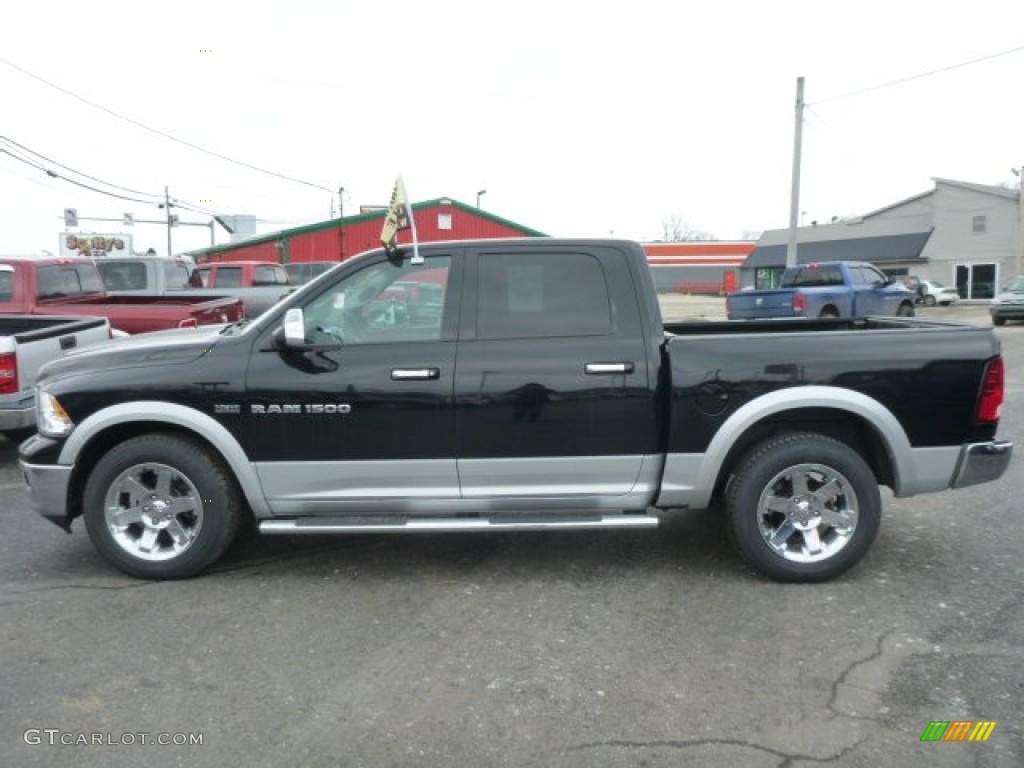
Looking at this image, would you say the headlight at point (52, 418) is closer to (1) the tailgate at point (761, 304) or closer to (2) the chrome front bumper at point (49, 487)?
(2) the chrome front bumper at point (49, 487)

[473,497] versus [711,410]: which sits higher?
[711,410]

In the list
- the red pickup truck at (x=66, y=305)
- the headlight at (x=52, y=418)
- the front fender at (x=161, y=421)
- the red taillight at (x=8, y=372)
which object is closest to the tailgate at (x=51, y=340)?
the red taillight at (x=8, y=372)

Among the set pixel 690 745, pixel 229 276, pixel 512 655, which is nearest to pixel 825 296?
pixel 229 276

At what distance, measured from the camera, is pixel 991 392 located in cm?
445

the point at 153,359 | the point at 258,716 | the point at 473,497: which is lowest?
the point at 258,716

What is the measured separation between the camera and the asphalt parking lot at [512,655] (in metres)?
3.05

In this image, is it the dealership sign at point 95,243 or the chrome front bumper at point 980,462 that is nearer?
the chrome front bumper at point 980,462

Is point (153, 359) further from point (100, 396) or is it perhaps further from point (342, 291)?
point (342, 291)

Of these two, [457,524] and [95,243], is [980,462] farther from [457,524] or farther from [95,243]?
[95,243]

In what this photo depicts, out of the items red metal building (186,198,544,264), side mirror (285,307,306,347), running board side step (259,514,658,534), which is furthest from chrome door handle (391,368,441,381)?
red metal building (186,198,544,264)

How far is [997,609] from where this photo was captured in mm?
4156

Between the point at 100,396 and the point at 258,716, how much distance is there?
84.8 inches

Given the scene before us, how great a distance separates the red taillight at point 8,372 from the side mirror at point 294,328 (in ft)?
11.6

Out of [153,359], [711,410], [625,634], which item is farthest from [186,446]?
[711,410]
